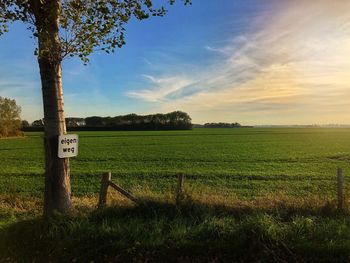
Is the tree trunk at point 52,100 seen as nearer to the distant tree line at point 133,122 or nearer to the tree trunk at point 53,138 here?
the tree trunk at point 53,138

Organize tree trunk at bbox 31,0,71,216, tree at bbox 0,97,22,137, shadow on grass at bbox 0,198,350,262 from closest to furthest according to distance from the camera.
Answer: shadow on grass at bbox 0,198,350,262
tree trunk at bbox 31,0,71,216
tree at bbox 0,97,22,137

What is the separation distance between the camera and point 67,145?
24.2 feet

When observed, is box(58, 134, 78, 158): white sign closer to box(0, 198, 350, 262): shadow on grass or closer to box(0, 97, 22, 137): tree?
box(0, 198, 350, 262): shadow on grass

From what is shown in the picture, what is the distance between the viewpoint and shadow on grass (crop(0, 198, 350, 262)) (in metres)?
5.43

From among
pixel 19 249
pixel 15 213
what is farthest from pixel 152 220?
pixel 15 213

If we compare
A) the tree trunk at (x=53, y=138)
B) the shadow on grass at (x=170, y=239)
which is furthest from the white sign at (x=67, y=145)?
the shadow on grass at (x=170, y=239)

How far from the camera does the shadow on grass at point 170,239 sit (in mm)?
5434

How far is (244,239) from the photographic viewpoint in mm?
5832

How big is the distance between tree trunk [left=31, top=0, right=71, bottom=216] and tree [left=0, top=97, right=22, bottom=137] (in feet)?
324

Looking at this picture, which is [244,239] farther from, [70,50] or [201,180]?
[201,180]

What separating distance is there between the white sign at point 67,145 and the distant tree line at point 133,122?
138m

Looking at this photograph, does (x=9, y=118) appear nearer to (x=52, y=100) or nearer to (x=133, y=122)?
(x=133, y=122)

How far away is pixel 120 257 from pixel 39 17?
4.81 metres

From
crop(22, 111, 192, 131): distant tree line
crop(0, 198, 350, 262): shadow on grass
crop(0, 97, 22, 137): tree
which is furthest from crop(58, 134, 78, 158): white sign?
crop(22, 111, 192, 131): distant tree line
